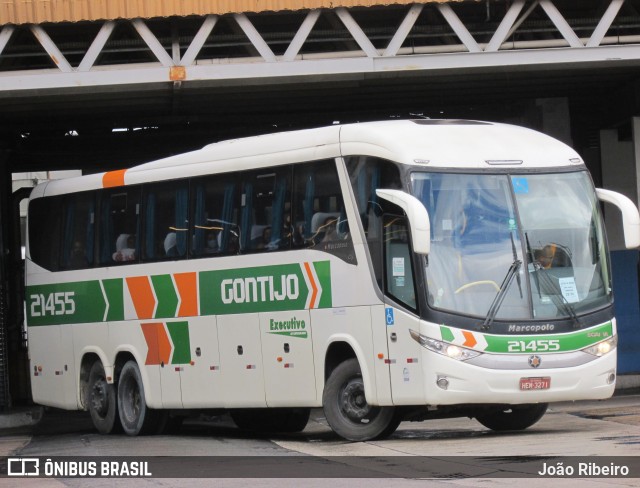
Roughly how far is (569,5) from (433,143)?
8427 millimetres

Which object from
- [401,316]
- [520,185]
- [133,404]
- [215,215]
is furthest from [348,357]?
[133,404]

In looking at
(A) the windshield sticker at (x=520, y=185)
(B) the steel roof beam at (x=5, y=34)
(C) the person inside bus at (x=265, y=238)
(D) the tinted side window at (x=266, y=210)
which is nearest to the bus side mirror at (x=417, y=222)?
(A) the windshield sticker at (x=520, y=185)

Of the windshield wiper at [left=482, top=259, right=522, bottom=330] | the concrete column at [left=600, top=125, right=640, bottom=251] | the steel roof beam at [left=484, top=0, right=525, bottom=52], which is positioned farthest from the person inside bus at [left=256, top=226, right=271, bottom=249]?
the concrete column at [left=600, top=125, right=640, bottom=251]

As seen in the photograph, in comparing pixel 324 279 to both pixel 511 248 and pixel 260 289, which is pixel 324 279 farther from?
pixel 511 248

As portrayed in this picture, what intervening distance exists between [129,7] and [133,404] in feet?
18.4

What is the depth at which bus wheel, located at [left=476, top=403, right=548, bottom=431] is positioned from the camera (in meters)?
16.5

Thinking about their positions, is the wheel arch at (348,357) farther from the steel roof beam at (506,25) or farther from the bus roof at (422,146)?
the steel roof beam at (506,25)

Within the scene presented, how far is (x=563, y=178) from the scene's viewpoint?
15.6 m

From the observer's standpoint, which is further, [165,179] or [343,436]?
[165,179]

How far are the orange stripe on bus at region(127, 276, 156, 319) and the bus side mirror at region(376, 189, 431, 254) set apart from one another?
224 inches

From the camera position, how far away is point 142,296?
63.3 ft

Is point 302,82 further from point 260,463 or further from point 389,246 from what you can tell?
point 260,463

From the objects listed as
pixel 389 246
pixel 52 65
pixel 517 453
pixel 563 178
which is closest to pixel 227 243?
pixel 389 246

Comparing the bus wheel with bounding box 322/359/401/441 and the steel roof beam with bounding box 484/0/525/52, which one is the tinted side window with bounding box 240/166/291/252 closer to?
the bus wheel with bounding box 322/359/401/441
